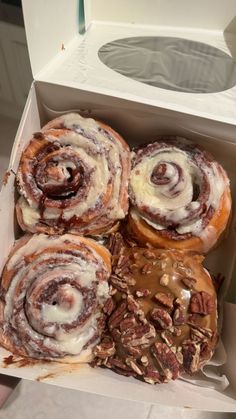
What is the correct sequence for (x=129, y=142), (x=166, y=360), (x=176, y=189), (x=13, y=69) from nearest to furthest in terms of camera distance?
(x=166, y=360) → (x=176, y=189) → (x=129, y=142) → (x=13, y=69)

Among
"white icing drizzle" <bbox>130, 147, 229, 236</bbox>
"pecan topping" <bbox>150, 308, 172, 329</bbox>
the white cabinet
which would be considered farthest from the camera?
the white cabinet

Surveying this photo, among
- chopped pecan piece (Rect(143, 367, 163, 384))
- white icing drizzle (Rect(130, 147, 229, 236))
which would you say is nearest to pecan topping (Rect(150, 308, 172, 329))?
chopped pecan piece (Rect(143, 367, 163, 384))

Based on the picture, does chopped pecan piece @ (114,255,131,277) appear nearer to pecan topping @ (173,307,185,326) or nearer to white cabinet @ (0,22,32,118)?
pecan topping @ (173,307,185,326)

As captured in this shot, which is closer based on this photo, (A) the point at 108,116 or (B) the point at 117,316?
(B) the point at 117,316

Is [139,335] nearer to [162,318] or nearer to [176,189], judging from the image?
[162,318]

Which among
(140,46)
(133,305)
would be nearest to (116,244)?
(133,305)

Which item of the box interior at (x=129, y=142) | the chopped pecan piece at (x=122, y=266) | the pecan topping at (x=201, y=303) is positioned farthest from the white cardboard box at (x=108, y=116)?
the chopped pecan piece at (x=122, y=266)

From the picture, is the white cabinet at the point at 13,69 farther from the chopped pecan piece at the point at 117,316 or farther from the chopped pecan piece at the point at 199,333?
the chopped pecan piece at the point at 199,333

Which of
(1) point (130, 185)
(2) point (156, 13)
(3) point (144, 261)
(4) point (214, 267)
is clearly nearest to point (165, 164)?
(1) point (130, 185)
